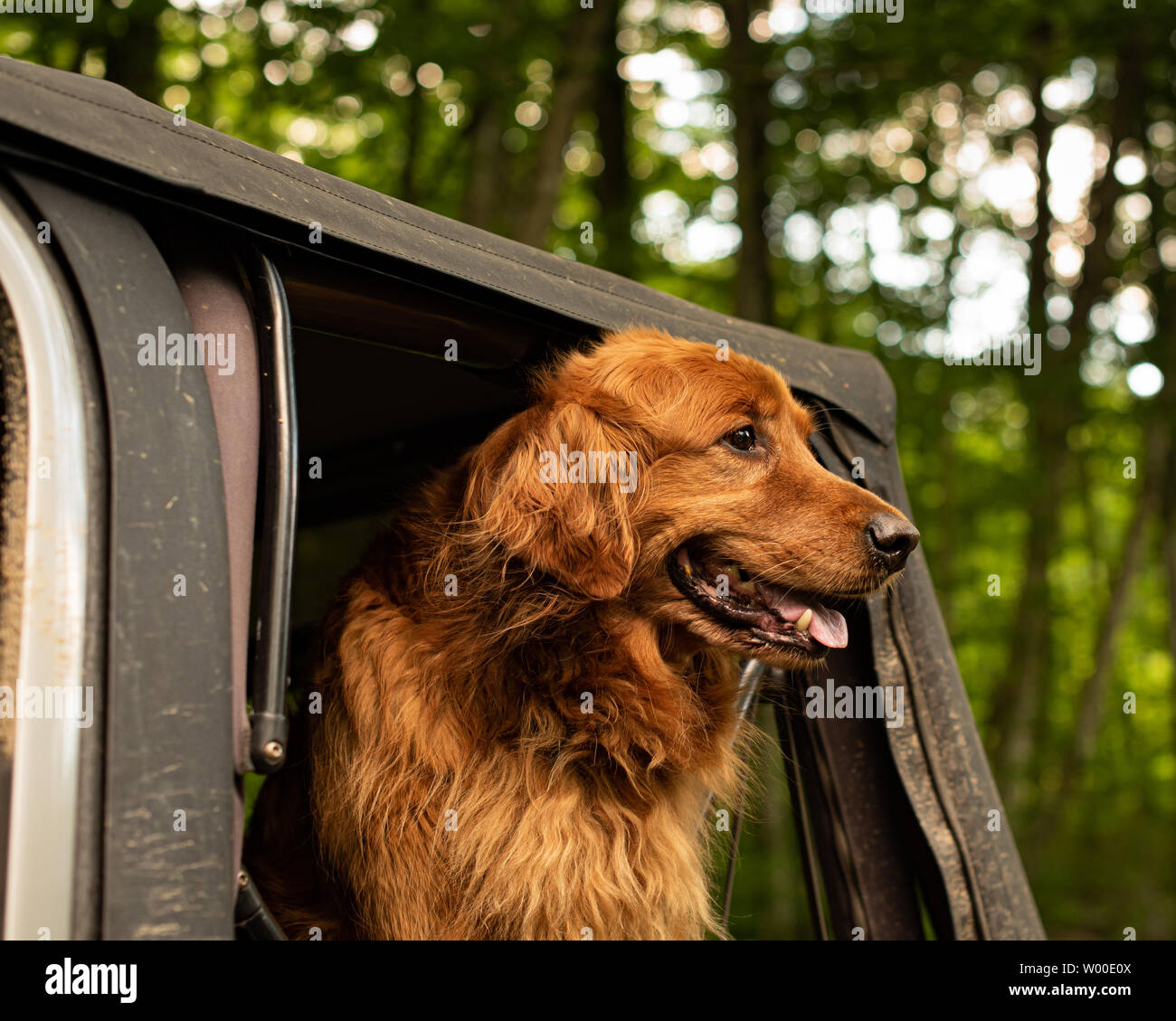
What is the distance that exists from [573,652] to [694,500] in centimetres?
47

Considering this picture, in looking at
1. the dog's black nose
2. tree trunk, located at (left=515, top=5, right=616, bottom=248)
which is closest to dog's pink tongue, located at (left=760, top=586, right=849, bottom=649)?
the dog's black nose

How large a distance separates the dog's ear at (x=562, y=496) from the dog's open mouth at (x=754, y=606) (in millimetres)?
164

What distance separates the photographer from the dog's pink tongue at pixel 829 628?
2395 mm

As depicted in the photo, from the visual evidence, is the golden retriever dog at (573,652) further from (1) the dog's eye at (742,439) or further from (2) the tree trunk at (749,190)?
(2) the tree trunk at (749,190)

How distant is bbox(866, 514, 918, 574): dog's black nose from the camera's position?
7.63 feet

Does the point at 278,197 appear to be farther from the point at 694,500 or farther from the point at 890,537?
the point at 890,537

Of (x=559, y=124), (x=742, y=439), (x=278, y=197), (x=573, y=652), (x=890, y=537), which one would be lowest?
(x=573, y=652)

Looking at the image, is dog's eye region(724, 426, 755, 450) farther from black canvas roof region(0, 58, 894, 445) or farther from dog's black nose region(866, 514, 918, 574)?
dog's black nose region(866, 514, 918, 574)

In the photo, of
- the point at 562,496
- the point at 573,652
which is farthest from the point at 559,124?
the point at 573,652

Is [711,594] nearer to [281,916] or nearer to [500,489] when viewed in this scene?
[500,489]

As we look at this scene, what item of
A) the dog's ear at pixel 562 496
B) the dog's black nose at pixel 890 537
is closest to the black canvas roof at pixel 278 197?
the dog's ear at pixel 562 496

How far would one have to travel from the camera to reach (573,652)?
2.27 meters

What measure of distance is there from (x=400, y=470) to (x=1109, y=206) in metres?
8.15

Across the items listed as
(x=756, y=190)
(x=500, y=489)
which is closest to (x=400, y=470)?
(x=500, y=489)
